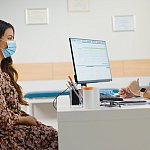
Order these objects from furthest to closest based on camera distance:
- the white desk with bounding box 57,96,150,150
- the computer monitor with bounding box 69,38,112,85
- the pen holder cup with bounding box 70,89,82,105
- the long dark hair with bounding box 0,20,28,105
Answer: the long dark hair with bounding box 0,20,28,105, the computer monitor with bounding box 69,38,112,85, the pen holder cup with bounding box 70,89,82,105, the white desk with bounding box 57,96,150,150

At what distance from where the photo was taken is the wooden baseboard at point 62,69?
14.3ft

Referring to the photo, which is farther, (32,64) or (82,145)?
(32,64)

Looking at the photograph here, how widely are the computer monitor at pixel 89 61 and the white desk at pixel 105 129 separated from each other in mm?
469

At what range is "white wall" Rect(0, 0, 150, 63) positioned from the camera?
436cm

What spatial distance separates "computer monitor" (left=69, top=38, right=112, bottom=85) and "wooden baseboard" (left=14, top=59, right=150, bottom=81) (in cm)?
210

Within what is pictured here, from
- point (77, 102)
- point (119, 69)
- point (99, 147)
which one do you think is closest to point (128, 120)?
point (99, 147)

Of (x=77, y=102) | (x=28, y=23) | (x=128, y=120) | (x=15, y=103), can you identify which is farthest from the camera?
(x=28, y=23)

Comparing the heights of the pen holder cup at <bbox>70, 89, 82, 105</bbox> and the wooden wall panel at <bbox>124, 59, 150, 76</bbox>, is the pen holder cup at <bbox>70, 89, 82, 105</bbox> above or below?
below

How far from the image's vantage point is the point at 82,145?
1.39 meters

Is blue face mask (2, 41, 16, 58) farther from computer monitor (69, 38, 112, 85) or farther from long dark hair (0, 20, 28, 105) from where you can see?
computer monitor (69, 38, 112, 85)

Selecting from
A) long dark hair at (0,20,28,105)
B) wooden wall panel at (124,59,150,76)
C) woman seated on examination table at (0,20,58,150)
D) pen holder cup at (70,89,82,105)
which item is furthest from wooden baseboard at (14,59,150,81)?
pen holder cup at (70,89,82,105)

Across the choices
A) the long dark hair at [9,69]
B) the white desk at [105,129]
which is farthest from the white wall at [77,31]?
the white desk at [105,129]

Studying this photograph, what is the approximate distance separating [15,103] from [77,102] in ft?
1.75

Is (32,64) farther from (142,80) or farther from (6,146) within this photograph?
(6,146)
